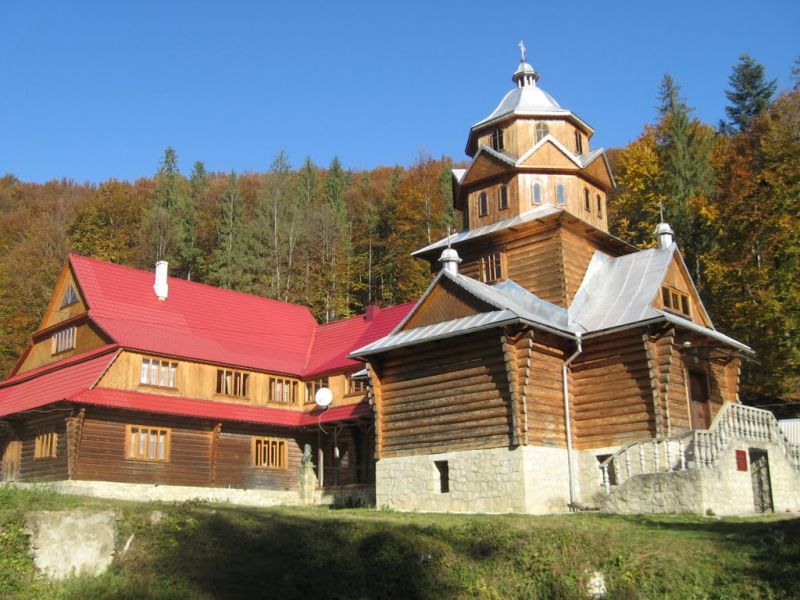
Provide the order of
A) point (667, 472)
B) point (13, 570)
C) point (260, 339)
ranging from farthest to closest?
point (260, 339) < point (667, 472) < point (13, 570)

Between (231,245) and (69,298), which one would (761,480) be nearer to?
(69,298)

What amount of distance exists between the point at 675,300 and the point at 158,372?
61.5 ft

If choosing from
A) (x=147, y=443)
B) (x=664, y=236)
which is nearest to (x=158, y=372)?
(x=147, y=443)

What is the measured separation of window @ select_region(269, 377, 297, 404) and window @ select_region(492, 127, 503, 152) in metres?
13.2

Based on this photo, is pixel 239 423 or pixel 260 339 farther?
pixel 260 339

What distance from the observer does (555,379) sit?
26.2 m

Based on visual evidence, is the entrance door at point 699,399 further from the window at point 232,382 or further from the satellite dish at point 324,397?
the window at point 232,382

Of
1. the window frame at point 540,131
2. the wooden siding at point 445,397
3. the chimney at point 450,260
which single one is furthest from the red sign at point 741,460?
the window frame at point 540,131

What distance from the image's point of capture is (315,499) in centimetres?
3428

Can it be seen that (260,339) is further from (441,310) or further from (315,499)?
(441,310)

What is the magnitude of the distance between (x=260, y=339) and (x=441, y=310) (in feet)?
43.4

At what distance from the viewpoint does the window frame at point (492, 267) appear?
3025 centimetres

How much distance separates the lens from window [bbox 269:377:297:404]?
35.8 meters

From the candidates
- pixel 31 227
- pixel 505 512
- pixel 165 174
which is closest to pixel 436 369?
pixel 505 512
